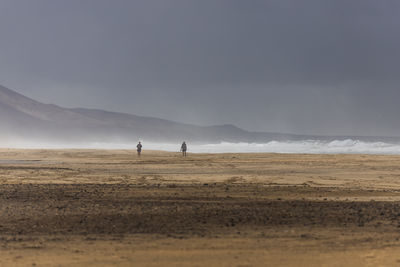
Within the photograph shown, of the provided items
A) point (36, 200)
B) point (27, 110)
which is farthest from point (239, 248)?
point (27, 110)

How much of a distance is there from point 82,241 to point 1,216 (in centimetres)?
347

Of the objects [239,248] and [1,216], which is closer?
[239,248]

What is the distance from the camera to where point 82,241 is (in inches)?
344

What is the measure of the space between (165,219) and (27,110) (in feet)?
646

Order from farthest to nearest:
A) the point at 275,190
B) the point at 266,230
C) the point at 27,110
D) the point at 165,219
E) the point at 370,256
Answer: the point at 27,110 → the point at 275,190 → the point at 165,219 → the point at 266,230 → the point at 370,256

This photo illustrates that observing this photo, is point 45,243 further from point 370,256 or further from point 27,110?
point 27,110

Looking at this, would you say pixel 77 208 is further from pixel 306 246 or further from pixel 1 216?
pixel 306 246

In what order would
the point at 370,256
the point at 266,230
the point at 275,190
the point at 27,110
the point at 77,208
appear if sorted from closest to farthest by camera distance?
the point at 370,256, the point at 266,230, the point at 77,208, the point at 275,190, the point at 27,110

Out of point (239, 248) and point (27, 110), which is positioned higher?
point (27, 110)

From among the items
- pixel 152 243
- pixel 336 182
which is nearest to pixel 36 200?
pixel 152 243

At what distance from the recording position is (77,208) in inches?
487

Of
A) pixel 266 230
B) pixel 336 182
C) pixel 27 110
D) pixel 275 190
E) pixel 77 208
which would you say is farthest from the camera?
pixel 27 110

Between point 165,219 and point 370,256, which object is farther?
point 165,219

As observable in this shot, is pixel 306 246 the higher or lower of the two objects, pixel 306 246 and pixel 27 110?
the lower
